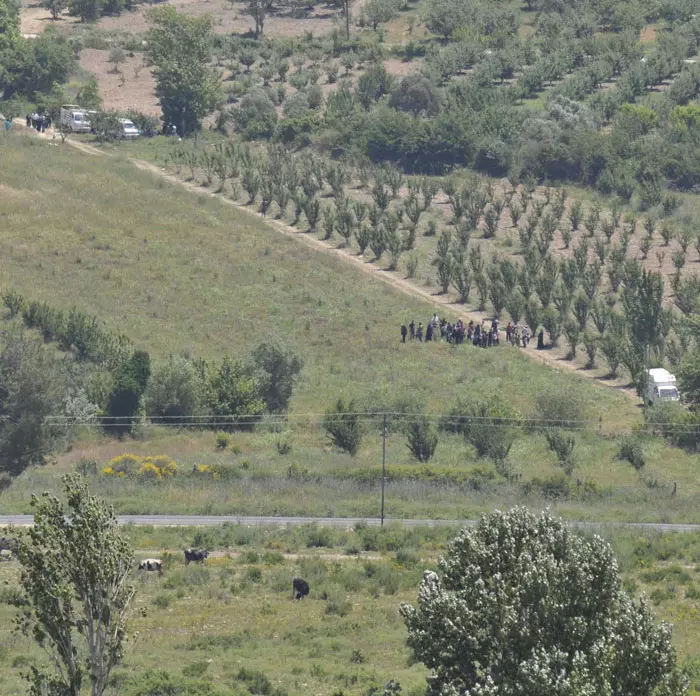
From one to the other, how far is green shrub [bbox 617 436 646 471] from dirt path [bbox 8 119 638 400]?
7.54 meters

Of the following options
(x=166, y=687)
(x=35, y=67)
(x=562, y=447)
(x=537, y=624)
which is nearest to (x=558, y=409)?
(x=562, y=447)

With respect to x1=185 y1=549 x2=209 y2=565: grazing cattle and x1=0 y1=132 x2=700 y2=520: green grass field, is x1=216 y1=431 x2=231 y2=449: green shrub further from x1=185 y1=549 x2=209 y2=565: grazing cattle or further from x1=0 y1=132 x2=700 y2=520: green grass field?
x1=185 y1=549 x2=209 y2=565: grazing cattle

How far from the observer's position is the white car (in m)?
97.1

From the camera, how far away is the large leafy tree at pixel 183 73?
324ft

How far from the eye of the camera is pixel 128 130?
319 ft

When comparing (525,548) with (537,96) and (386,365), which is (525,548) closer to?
(386,365)

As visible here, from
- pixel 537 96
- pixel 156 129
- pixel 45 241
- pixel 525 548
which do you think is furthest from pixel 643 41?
pixel 525 548

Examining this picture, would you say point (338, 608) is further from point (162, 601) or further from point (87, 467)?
point (87, 467)

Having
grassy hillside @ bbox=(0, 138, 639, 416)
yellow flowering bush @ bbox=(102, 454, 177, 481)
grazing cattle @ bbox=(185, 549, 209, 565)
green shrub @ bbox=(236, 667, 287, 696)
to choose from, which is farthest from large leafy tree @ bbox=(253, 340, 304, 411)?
green shrub @ bbox=(236, 667, 287, 696)

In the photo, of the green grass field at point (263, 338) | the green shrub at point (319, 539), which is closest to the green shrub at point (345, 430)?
the green grass field at point (263, 338)

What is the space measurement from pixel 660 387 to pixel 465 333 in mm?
10889

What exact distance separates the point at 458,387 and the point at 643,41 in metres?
67.6

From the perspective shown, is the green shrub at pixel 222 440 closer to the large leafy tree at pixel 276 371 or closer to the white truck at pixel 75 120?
the large leafy tree at pixel 276 371

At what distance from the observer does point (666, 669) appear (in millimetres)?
20172
